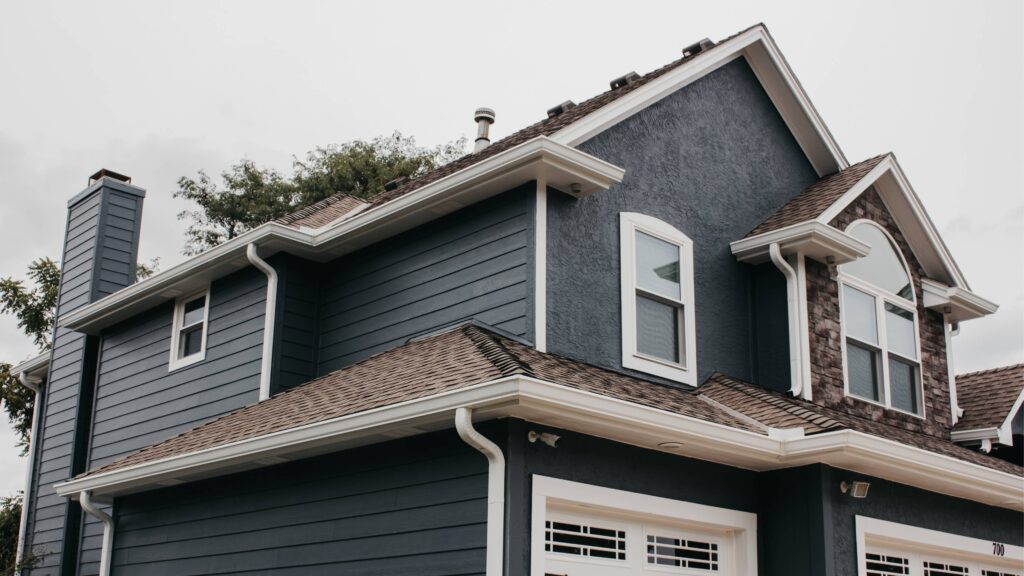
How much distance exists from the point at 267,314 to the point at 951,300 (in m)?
7.90

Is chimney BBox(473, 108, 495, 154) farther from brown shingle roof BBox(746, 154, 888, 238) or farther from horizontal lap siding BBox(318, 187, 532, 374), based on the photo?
brown shingle roof BBox(746, 154, 888, 238)

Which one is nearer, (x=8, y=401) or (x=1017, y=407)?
(x=1017, y=407)

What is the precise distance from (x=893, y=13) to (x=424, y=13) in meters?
6.98

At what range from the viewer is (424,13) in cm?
1625

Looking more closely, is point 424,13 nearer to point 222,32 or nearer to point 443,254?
point 222,32

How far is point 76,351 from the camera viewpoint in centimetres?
1416

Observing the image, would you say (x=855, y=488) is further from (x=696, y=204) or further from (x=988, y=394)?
(x=988, y=394)

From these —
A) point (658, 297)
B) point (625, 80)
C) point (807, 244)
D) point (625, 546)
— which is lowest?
point (625, 546)

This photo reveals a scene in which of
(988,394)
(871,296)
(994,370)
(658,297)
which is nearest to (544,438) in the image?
(658,297)

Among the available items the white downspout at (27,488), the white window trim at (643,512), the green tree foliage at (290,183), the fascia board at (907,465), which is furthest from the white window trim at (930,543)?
the green tree foliage at (290,183)

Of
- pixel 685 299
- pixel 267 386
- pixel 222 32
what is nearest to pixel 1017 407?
pixel 685 299

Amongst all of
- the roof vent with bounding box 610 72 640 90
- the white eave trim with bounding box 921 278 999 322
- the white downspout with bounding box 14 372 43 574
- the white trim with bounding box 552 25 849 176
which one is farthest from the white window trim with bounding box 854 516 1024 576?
the white downspout with bounding box 14 372 43 574

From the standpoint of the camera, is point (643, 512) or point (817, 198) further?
point (817, 198)

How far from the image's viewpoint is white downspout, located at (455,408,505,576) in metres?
6.82
